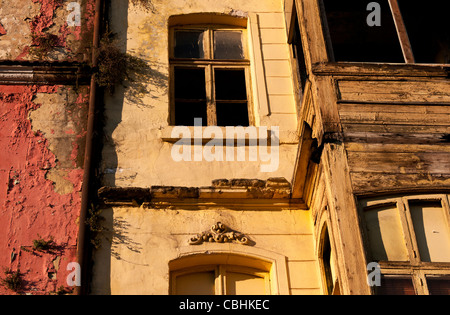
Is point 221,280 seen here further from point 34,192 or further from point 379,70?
point 379,70

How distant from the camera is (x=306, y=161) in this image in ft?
22.9

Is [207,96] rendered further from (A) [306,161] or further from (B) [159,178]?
(A) [306,161]

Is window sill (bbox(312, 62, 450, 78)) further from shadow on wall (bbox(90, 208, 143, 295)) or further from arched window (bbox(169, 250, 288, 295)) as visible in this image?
shadow on wall (bbox(90, 208, 143, 295))

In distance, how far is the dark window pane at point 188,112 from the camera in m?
8.34

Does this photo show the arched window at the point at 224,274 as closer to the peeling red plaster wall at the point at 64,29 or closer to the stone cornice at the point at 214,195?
the stone cornice at the point at 214,195

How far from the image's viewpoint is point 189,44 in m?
9.16

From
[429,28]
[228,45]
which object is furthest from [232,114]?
[429,28]

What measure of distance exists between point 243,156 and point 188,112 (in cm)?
105

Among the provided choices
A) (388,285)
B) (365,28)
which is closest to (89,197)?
(388,285)

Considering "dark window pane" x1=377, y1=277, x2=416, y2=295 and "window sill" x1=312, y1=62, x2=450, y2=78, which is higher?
"window sill" x1=312, y1=62, x2=450, y2=78

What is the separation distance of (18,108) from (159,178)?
6.41ft

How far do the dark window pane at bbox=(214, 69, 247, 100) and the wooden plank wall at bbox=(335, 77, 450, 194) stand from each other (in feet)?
6.48

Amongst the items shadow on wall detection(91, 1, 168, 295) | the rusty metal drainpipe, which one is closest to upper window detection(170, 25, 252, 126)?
shadow on wall detection(91, 1, 168, 295)

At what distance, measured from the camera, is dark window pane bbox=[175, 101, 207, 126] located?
8336mm
